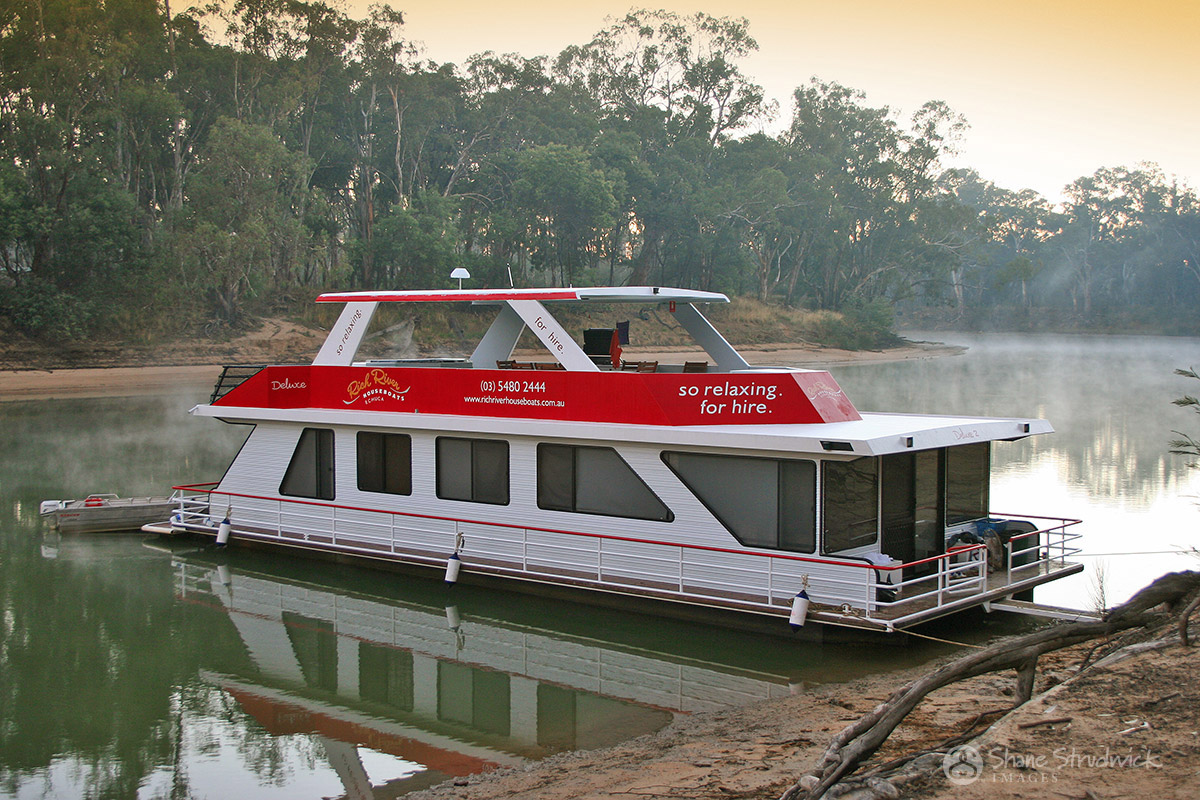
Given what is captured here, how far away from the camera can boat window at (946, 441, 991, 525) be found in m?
11.1

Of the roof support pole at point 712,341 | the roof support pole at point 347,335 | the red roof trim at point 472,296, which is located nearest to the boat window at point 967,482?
the roof support pole at point 712,341

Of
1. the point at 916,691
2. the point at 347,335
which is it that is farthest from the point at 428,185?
the point at 916,691

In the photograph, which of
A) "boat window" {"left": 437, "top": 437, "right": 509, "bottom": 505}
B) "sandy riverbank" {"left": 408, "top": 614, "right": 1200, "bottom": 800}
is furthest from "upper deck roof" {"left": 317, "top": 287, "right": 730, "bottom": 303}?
"sandy riverbank" {"left": 408, "top": 614, "right": 1200, "bottom": 800}

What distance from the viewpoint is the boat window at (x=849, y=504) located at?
32.7ft

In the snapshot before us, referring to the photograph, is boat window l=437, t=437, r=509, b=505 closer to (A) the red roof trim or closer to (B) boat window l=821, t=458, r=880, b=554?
(A) the red roof trim

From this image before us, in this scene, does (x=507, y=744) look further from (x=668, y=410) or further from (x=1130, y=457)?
(x=1130, y=457)

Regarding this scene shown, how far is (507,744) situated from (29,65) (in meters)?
44.1

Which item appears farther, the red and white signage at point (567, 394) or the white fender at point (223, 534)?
the white fender at point (223, 534)

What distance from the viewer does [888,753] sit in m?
6.62

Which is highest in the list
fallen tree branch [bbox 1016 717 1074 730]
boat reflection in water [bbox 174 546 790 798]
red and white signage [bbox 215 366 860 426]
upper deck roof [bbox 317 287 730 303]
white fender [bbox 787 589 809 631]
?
upper deck roof [bbox 317 287 730 303]

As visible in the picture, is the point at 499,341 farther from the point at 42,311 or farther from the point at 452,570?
the point at 42,311

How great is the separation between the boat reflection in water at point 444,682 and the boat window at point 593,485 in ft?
3.79

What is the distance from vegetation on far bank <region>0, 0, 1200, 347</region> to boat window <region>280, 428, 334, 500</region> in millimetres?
30849

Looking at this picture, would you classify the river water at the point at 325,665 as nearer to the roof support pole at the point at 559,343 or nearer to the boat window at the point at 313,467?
the boat window at the point at 313,467
